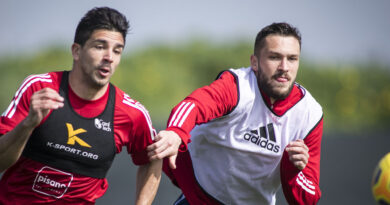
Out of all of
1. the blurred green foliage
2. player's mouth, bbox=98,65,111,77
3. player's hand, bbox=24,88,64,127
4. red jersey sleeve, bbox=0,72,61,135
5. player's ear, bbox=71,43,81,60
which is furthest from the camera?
the blurred green foliage

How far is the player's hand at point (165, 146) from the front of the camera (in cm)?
369

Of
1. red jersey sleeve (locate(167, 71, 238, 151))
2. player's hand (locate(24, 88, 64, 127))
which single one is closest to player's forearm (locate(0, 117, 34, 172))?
player's hand (locate(24, 88, 64, 127))

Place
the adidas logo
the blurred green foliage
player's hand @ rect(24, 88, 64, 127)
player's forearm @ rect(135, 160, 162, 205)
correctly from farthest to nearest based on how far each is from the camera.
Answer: the blurred green foliage
the adidas logo
player's forearm @ rect(135, 160, 162, 205)
player's hand @ rect(24, 88, 64, 127)

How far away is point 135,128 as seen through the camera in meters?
4.29

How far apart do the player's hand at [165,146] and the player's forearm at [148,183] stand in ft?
2.26

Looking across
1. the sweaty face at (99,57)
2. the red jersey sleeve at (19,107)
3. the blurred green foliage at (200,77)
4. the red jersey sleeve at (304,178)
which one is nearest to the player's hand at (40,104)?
the red jersey sleeve at (19,107)

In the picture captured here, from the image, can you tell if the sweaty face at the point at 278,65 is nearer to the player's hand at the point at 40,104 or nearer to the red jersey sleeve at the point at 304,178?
the red jersey sleeve at the point at 304,178

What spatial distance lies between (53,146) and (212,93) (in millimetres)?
1257

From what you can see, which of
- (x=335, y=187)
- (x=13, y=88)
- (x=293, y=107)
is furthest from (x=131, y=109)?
(x=13, y=88)

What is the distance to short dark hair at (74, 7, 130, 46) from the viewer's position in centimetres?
418

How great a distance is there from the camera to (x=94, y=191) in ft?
14.1

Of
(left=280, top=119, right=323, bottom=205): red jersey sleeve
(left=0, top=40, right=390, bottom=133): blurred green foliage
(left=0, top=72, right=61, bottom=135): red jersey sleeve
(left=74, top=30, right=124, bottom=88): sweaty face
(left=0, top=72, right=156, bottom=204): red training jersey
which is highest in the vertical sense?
(left=74, top=30, right=124, bottom=88): sweaty face

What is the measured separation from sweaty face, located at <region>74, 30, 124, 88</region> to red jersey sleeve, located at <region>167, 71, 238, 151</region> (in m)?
0.60

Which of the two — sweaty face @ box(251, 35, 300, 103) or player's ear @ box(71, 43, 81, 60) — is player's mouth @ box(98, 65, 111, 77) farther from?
sweaty face @ box(251, 35, 300, 103)
